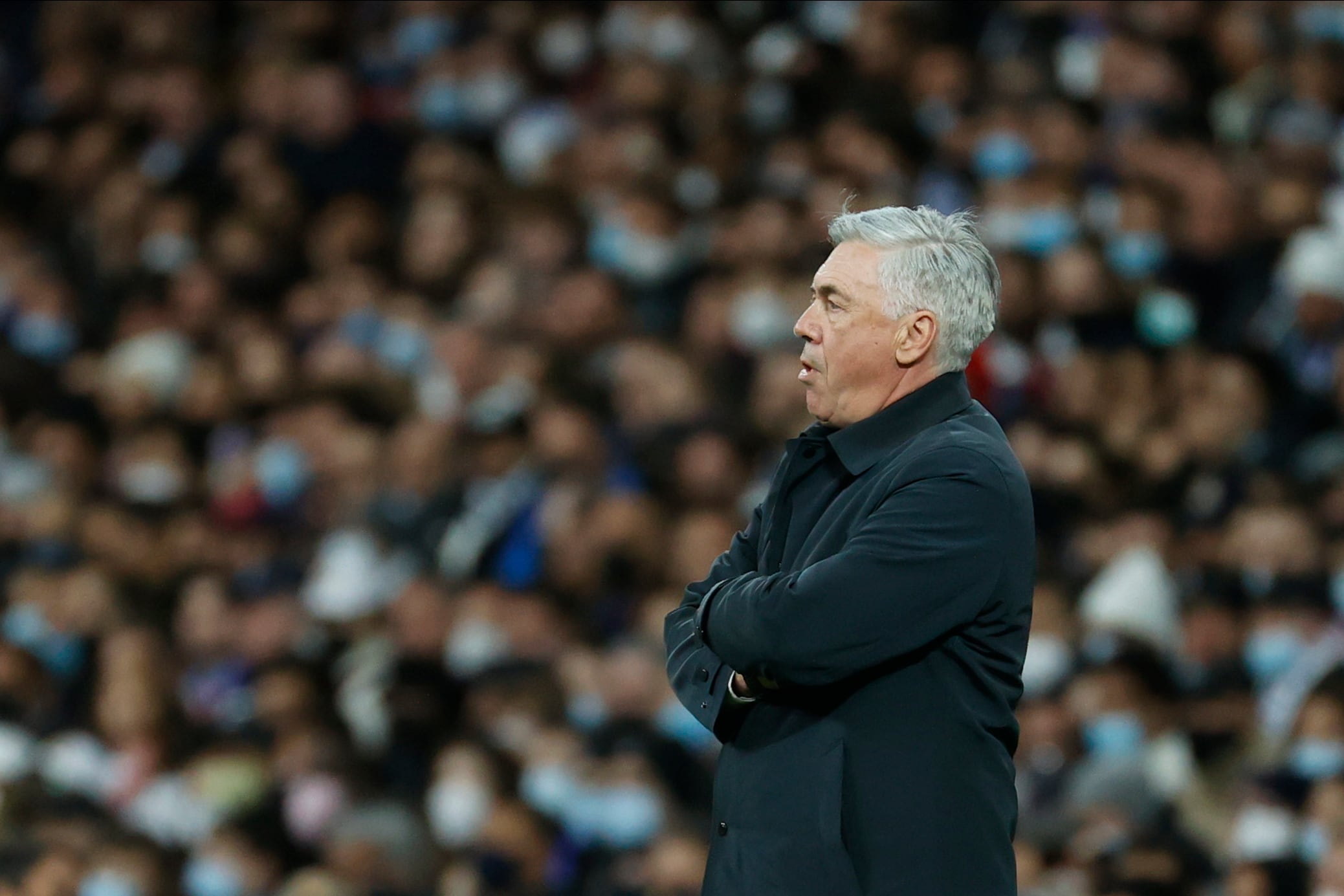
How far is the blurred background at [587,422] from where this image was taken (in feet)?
16.4

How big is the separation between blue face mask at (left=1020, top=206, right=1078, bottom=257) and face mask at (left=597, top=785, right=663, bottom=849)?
2159mm

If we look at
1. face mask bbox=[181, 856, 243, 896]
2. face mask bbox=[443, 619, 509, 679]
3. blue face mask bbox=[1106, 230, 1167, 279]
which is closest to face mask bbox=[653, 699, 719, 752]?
face mask bbox=[443, 619, 509, 679]

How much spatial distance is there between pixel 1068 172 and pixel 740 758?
421cm

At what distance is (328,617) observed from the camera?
609cm

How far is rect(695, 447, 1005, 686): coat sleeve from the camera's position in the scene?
6.98 feet

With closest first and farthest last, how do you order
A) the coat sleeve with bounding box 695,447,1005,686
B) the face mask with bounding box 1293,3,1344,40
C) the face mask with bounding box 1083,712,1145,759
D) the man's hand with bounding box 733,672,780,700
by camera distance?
the coat sleeve with bounding box 695,447,1005,686 → the man's hand with bounding box 733,672,780,700 → the face mask with bounding box 1083,712,1145,759 → the face mask with bounding box 1293,3,1344,40

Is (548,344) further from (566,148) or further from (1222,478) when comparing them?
(1222,478)

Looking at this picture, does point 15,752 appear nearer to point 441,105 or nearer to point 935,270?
point 441,105

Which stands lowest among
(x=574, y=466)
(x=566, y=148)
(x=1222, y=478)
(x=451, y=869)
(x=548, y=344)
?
(x=451, y=869)

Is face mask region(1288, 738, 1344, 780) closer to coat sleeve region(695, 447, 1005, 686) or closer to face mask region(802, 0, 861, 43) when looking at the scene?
coat sleeve region(695, 447, 1005, 686)

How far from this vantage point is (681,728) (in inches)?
200

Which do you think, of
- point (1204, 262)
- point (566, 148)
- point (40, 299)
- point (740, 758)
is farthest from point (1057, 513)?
point (40, 299)

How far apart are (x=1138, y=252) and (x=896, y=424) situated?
3844 millimetres

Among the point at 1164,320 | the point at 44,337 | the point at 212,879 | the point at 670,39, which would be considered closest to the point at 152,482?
the point at 44,337
